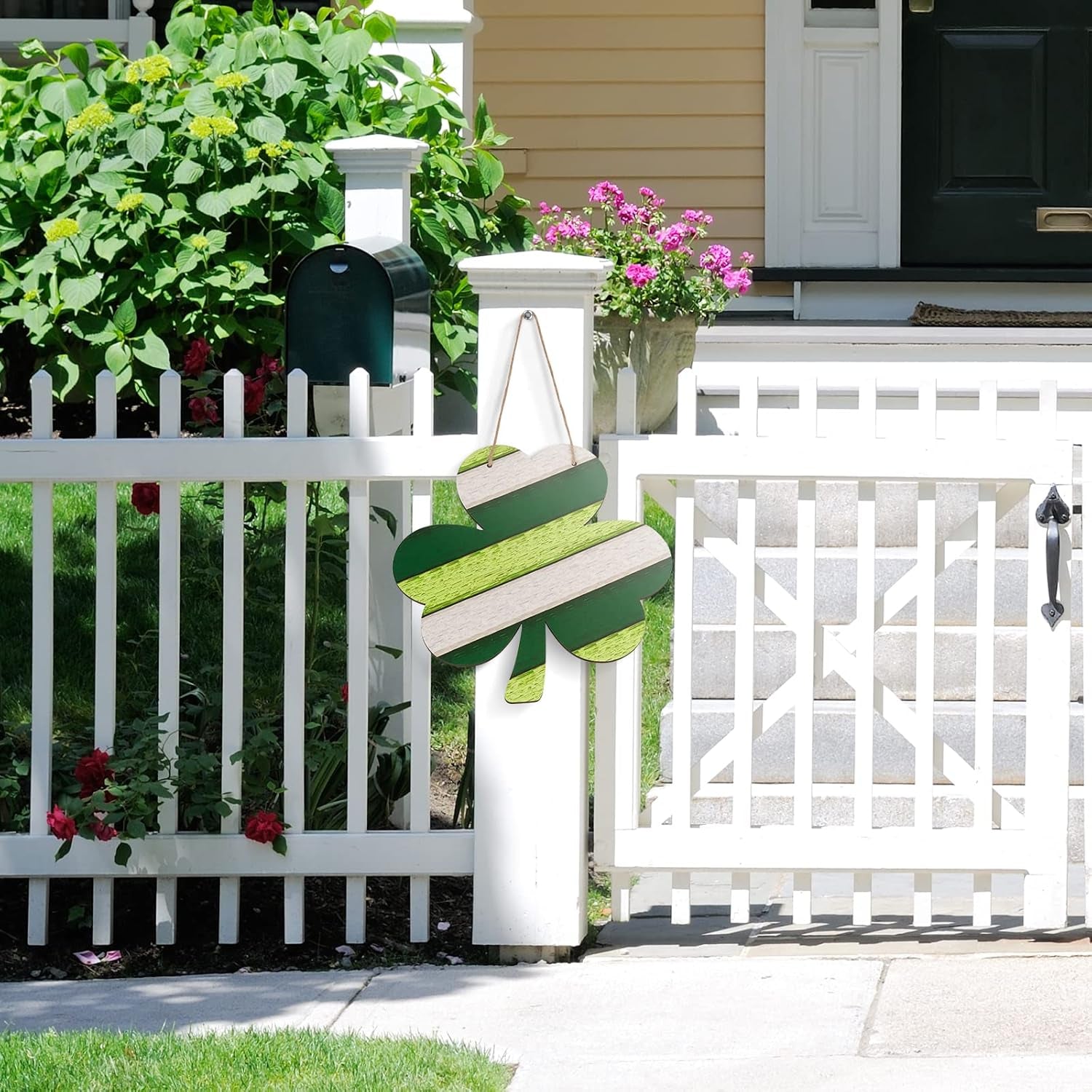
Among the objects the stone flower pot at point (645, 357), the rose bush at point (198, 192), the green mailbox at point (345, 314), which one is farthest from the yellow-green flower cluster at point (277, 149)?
the stone flower pot at point (645, 357)

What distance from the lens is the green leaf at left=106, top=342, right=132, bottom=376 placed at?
5406mm

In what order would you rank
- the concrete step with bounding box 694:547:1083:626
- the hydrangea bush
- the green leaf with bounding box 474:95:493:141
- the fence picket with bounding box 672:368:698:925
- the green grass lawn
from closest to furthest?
the green grass lawn
the fence picket with bounding box 672:368:698:925
the concrete step with bounding box 694:547:1083:626
the green leaf with bounding box 474:95:493:141
the hydrangea bush

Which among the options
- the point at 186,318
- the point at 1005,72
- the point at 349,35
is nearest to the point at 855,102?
the point at 1005,72

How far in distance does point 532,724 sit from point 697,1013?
729mm

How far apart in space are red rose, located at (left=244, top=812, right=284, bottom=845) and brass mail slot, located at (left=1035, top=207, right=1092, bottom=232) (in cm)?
548

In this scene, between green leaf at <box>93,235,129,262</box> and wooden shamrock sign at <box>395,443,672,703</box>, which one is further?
green leaf at <box>93,235,129,262</box>

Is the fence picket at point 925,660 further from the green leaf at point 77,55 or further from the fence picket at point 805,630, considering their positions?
the green leaf at point 77,55

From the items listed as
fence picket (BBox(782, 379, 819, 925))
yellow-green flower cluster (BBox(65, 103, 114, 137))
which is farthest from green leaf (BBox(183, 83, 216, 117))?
fence picket (BBox(782, 379, 819, 925))

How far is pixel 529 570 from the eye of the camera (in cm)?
376

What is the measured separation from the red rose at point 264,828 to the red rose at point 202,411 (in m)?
0.97

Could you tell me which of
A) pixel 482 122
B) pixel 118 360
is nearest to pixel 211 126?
pixel 118 360

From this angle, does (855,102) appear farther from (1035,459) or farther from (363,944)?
(363,944)

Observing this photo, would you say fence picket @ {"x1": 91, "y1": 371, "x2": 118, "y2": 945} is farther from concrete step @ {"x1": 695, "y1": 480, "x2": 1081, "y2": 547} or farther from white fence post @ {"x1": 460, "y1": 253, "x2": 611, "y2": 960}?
concrete step @ {"x1": 695, "y1": 480, "x2": 1081, "y2": 547}

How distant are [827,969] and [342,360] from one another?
1.73 m
